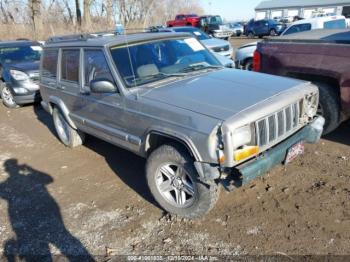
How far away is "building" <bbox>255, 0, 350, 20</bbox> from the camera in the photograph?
54.8 meters

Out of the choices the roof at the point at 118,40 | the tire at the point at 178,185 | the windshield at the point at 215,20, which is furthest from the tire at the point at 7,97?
the windshield at the point at 215,20


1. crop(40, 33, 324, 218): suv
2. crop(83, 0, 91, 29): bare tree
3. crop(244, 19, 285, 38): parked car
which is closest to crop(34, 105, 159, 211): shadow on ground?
crop(40, 33, 324, 218): suv

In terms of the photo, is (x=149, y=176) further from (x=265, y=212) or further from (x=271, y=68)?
(x=271, y=68)

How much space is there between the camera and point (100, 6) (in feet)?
111

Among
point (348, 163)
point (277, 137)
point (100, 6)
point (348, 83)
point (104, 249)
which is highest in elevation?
point (100, 6)

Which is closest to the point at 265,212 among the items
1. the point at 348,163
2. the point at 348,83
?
the point at 348,163

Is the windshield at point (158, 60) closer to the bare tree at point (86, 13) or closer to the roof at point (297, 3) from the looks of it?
the bare tree at point (86, 13)

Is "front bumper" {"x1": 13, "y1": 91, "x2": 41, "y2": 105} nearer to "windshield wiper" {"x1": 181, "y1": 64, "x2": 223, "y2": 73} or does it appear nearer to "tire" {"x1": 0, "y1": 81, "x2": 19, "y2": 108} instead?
"tire" {"x1": 0, "y1": 81, "x2": 19, "y2": 108}

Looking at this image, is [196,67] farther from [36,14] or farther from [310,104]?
[36,14]

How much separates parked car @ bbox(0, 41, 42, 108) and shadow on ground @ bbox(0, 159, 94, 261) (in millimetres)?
4134

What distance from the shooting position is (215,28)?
26891mm

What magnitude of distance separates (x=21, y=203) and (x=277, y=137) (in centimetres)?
331

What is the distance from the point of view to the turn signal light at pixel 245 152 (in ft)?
9.61

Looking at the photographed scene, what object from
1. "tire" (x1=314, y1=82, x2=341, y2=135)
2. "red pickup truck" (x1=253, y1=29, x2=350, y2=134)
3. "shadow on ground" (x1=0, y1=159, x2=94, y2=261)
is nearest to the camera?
"shadow on ground" (x1=0, y1=159, x2=94, y2=261)
